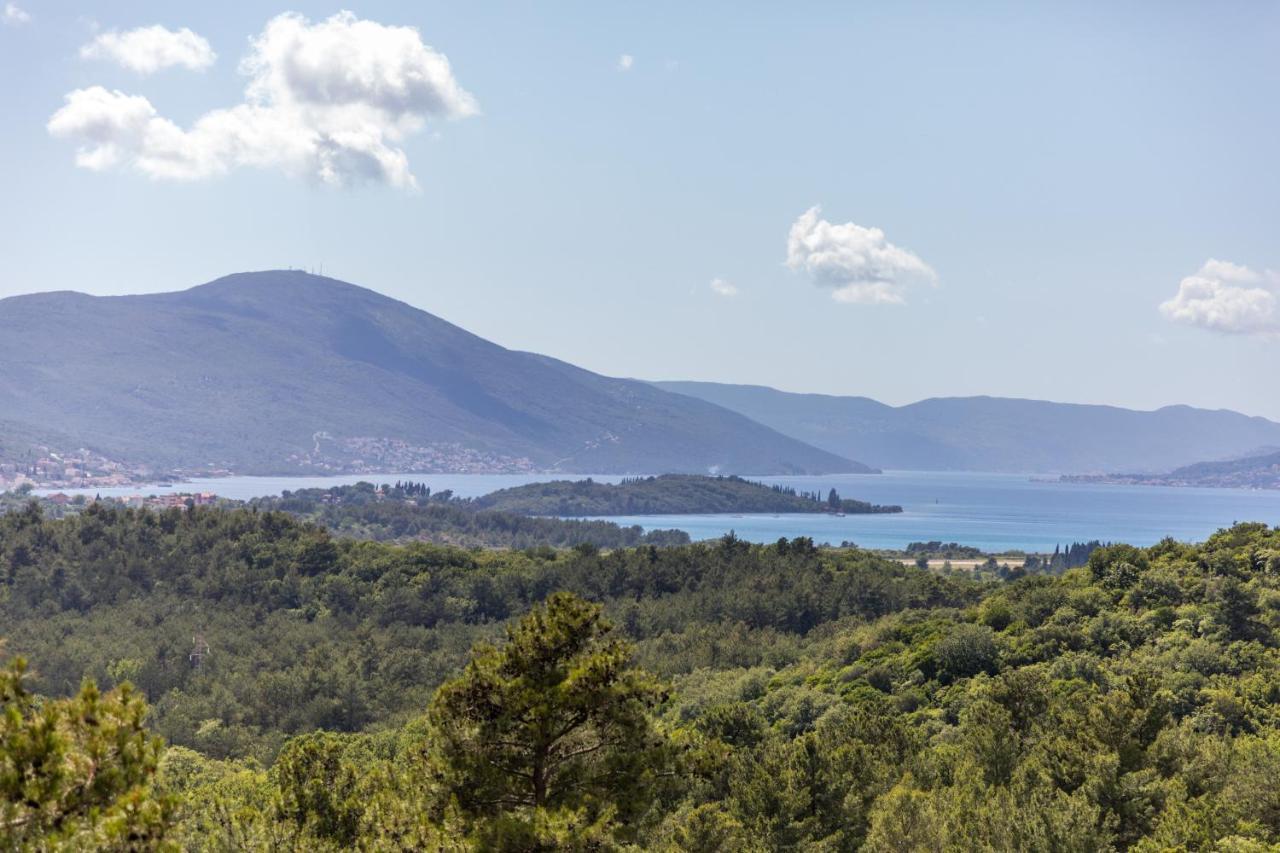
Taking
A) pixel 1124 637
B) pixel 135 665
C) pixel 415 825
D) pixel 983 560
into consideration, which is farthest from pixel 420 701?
pixel 983 560

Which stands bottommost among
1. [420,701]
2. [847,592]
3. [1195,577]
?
[420,701]

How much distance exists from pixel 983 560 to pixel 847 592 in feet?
217

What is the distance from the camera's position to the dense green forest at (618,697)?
12.3 m

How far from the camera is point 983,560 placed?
126m

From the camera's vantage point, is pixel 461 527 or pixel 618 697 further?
pixel 461 527

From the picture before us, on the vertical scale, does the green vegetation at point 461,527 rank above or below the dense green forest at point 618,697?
below

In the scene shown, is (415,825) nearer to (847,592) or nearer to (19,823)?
(19,823)

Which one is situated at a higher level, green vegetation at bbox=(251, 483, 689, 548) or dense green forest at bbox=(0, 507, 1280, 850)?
dense green forest at bbox=(0, 507, 1280, 850)

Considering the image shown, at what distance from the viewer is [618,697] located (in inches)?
489

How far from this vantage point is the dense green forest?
12.3 m

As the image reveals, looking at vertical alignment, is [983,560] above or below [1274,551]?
below

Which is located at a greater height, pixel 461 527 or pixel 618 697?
pixel 618 697

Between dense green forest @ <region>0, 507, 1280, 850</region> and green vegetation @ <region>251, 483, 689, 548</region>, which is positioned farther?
green vegetation @ <region>251, 483, 689, 548</region>

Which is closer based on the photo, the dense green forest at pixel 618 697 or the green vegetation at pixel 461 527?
the dense green forest at pixel 618 697
